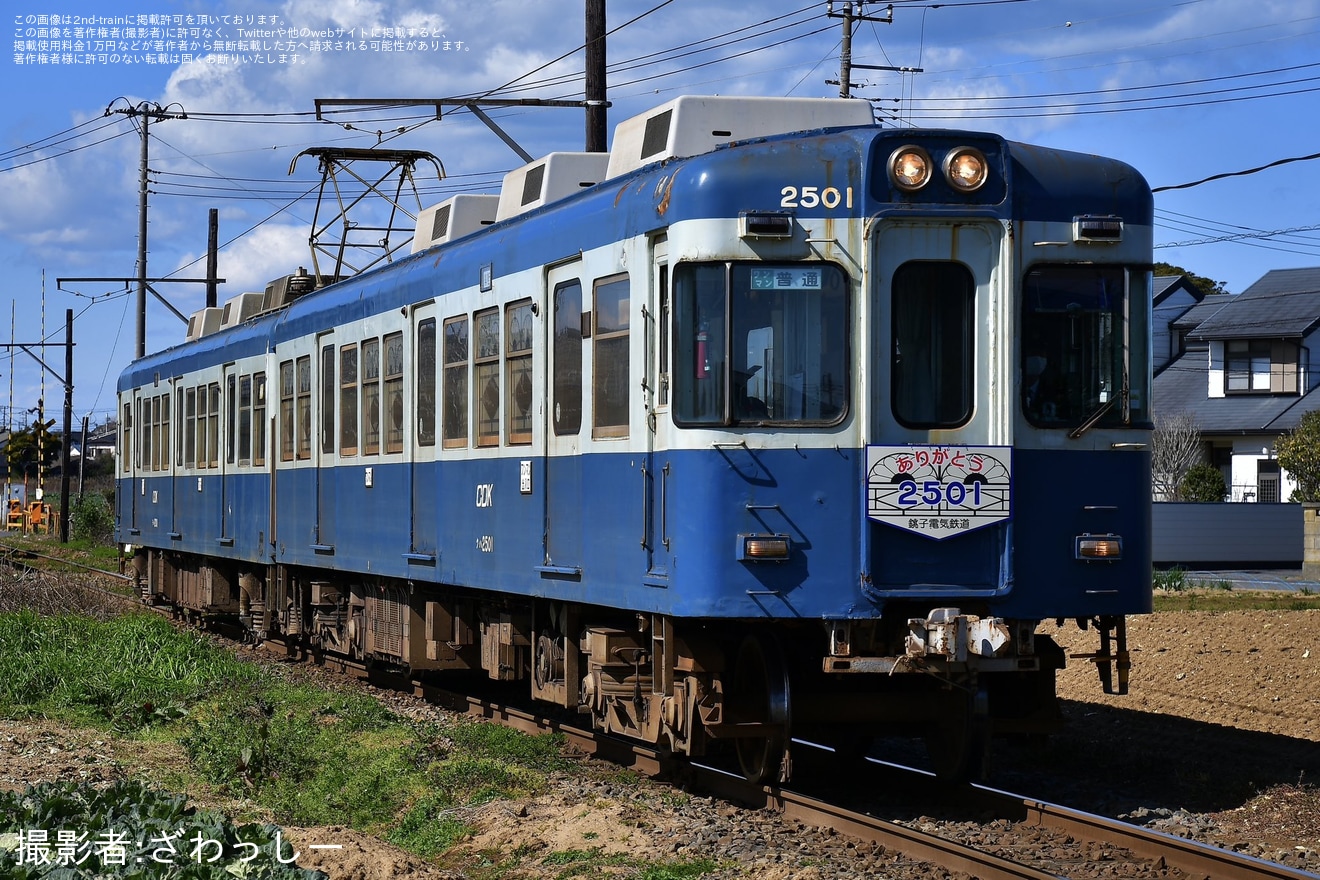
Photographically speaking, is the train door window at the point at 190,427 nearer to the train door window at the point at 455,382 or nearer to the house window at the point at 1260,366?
the train door window at the point at 455,382

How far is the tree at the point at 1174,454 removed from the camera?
40469 millimetres

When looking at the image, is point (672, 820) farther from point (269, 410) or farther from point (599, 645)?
point (269, 410)

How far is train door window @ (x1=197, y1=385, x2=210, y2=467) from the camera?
1956 cm

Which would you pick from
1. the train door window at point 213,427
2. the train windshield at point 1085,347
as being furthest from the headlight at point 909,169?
the train door window at point 213,427

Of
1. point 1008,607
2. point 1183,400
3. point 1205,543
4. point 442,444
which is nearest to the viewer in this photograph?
point 1008,607

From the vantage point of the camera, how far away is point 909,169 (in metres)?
8.34

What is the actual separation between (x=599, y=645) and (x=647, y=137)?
9.32 feet

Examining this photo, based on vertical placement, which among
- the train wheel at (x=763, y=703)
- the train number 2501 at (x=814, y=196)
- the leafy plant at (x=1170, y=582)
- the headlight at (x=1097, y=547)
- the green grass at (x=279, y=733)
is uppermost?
the train number 2501 at (x=814, y=196)

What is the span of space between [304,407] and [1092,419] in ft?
28.6

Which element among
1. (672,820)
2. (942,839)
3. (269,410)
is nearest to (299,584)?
(269,410)

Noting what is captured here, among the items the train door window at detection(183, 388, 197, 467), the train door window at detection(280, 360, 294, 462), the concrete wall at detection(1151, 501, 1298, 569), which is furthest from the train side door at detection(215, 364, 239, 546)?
the concrete wall at detection(1151, 501, 1298, 569)

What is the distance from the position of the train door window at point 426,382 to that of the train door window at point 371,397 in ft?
3.39

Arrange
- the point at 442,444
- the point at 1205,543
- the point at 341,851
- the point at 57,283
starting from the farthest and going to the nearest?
the point at 57,283 → the point at 1205,543 → the point at 442,444 → the point at 341,851

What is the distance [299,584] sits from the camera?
16.4 metres
